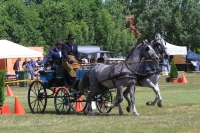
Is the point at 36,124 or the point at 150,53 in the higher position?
the point at 150,53

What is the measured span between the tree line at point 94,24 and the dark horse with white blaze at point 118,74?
43.6 metres

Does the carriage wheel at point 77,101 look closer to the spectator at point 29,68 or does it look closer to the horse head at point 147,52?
the horse head at point 147,52

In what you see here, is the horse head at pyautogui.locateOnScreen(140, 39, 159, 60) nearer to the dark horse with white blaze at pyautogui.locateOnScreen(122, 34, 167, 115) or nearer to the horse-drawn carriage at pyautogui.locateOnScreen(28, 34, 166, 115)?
the horse-drawn carriage at pyautogui.locateOnScreen(28, 34, 166, 115)

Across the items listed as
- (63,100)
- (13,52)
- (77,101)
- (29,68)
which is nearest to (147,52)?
(77,101)

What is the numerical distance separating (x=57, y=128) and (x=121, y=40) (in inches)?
2107

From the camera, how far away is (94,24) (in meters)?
68.9

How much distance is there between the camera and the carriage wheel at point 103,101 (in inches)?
679

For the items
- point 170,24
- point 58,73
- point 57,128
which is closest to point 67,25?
point 170,24

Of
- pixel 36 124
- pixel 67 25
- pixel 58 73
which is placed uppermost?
pixel 67 25

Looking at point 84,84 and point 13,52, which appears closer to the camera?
point 84,84

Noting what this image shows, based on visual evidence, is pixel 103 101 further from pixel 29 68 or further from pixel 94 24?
pixel 94 24

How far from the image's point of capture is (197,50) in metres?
66.1

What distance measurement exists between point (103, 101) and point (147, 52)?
2.32 m

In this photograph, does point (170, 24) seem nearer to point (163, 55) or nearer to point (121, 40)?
point (121, 40)
